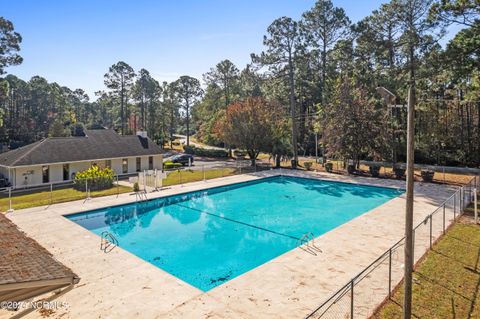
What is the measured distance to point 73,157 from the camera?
89.1 ft

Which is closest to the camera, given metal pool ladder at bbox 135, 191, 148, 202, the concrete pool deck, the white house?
the concrete pool deck

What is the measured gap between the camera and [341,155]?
94.1ft

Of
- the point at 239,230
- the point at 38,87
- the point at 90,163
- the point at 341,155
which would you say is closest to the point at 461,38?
the point at 341,155

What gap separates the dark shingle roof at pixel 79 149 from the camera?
25.5 metres

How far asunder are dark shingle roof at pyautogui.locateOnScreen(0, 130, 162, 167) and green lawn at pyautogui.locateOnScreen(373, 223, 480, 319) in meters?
26.6

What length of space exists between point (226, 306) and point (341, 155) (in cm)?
2312

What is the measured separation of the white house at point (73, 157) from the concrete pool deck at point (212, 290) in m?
10.9

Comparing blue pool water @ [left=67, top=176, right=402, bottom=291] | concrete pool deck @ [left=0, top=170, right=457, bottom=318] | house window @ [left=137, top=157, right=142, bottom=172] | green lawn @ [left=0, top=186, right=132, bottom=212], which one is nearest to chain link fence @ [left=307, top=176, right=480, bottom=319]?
concrete pool deck @ [left=0, top=170, right=457, bottom=318]

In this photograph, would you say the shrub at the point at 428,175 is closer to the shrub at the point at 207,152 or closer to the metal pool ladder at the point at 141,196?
the metal pool ladder at the point at 141,196

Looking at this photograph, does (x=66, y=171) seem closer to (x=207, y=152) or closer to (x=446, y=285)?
(x=207, y=152)

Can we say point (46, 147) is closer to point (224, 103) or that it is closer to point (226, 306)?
point (226, 306)

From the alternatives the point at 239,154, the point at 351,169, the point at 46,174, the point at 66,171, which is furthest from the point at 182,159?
the point at 351,169

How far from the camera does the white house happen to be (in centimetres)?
2483

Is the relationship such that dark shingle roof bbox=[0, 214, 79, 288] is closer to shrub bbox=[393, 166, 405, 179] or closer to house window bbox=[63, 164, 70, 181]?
house window bbox=[63, 164, 70, 181]
